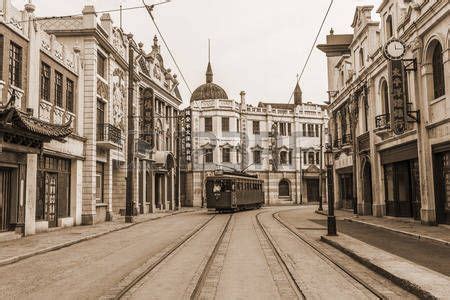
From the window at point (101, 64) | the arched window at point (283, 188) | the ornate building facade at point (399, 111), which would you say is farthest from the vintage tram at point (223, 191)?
the arched window at point (283, 188)

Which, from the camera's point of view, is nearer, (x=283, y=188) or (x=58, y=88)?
(x=58, y=88)

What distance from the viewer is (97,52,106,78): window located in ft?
87.0

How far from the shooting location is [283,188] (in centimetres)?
6022

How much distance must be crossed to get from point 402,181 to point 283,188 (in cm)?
3676

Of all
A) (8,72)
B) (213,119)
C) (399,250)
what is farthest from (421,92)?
(213,119)

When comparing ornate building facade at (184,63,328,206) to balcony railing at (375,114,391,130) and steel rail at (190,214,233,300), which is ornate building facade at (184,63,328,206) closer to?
balcony railing at (375,114,391,130)

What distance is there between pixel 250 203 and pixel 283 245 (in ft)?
87.3

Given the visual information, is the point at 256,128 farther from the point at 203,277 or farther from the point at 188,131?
the point at 203,277

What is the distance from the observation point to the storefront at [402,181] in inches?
844

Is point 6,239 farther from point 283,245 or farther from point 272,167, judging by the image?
point 272,167

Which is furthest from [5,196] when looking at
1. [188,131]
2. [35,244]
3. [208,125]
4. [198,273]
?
[208,125]

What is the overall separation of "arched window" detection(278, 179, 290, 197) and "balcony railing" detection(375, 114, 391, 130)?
34.4 meters

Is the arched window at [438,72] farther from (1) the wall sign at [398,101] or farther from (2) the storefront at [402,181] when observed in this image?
(2) the storefront at [402,181]

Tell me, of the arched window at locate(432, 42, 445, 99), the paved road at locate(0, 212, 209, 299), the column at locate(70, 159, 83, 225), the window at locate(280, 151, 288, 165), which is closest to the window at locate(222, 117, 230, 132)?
the window at locate(280, 151, 288, 165)
